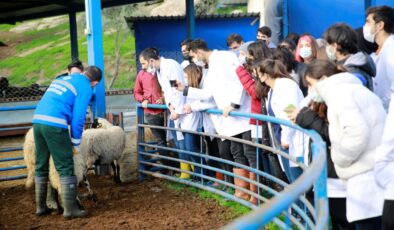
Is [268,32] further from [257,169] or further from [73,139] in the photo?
[73,139]

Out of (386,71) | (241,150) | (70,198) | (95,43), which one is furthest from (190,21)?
(386,71)

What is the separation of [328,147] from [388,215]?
0.92 meters

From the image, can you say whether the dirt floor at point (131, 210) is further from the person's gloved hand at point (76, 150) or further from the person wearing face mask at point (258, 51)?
the person wearing face mask at point (258, 51)

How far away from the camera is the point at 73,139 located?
5918 millimetres

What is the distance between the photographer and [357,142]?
3.32 m

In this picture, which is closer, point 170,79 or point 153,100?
point 170,79

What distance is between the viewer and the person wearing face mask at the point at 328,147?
3.78 metres

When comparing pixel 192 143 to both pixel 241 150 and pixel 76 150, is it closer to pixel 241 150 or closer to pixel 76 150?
pixel 241 150

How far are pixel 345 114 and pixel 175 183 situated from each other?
4.26 m

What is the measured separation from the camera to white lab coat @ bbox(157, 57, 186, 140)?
274 inches

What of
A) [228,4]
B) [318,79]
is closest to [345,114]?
[318,79]

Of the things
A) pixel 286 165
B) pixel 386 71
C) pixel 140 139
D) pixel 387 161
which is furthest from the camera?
pixel 140 139

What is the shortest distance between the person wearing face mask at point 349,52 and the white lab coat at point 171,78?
9.55 ft

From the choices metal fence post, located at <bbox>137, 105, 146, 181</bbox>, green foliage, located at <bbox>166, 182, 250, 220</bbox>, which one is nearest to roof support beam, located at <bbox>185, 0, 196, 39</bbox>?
metal fence post, located at <bbox>137, 105, 146, 181</bbox>
